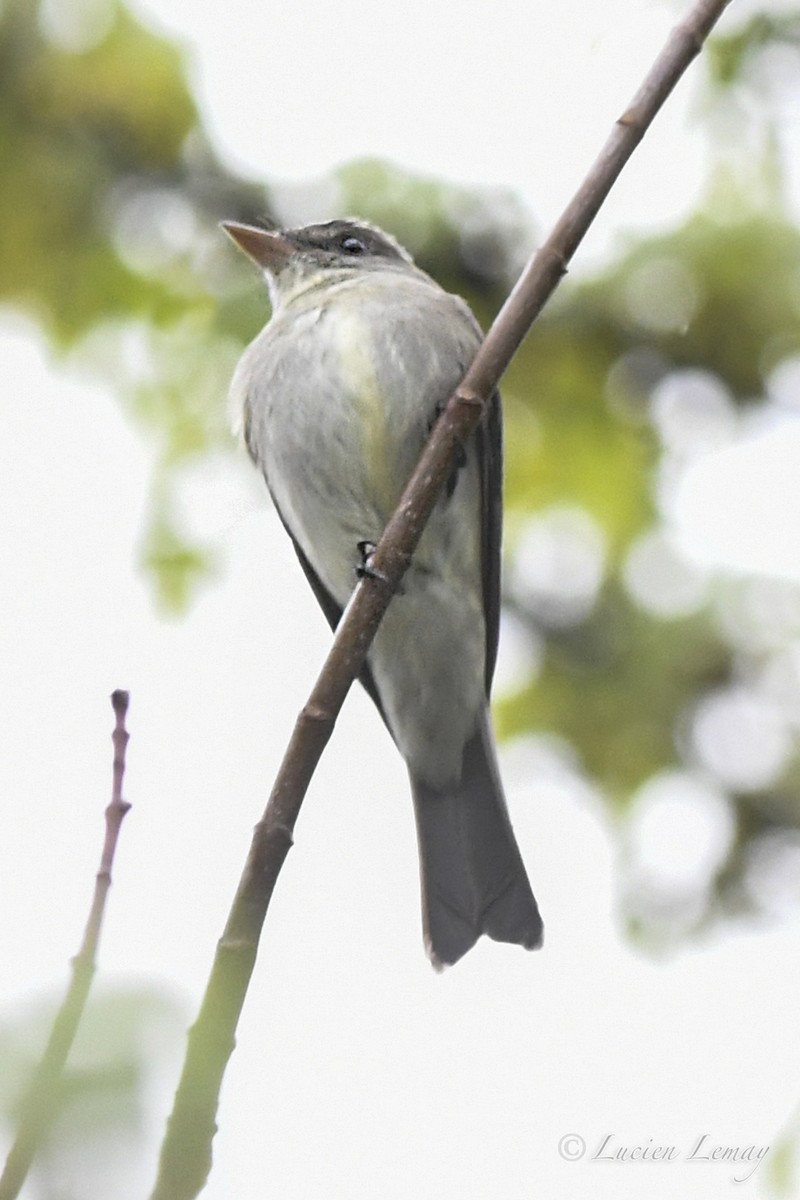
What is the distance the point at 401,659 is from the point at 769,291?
5.47ft

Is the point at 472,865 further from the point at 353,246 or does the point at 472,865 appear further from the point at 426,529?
the point at 353,246

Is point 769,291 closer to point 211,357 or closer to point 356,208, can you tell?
point 356,208

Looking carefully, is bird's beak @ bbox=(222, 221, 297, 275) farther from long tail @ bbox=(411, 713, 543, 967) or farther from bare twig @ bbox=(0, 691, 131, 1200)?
bare twig @ bbox=(0, 691, 131, 1200)

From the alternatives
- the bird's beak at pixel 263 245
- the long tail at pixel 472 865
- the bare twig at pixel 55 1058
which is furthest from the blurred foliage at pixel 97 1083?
the bird's beak at pixel 263 245

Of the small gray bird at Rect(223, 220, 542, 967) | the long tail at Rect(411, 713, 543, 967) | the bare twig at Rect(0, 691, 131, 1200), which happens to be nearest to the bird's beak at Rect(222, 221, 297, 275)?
the small gray bird at Rect(223, 220, 542, 967)

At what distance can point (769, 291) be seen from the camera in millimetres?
5176

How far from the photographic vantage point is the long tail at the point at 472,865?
401 cm

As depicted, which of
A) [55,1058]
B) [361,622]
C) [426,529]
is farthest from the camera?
[426,529]

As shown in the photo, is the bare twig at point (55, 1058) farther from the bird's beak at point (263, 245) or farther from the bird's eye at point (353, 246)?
the bird's eye at point (353, 246)

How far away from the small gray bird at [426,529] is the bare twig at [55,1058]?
87.5 inches

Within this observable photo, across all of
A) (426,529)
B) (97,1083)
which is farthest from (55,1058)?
(426,529)

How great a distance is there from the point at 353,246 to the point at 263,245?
0.28 metres

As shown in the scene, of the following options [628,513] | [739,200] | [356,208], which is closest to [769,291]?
[739,200]

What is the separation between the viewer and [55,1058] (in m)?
1.59
